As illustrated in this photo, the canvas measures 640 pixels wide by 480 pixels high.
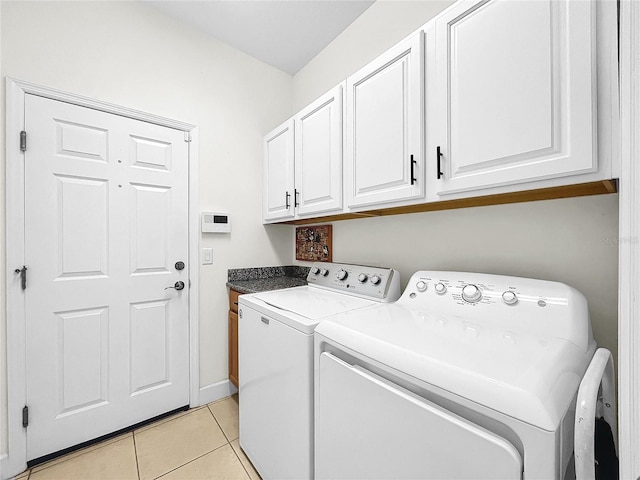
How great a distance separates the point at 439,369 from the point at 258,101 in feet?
8.11

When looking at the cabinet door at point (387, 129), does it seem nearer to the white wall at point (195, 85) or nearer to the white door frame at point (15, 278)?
the white wall at point (195, 85)

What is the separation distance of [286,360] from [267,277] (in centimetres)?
130

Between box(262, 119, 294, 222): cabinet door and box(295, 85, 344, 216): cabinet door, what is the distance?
9 centimetres

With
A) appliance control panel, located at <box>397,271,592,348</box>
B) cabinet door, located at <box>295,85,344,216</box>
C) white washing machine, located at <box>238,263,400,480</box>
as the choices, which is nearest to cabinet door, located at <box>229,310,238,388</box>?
white washing machine, located at <box>238,263,400,480</box>

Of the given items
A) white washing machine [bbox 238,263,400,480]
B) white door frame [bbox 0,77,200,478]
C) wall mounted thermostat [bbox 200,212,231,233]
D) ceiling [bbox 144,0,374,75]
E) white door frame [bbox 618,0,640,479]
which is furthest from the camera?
wall mounted thermostat [bbox 200,212,231,233]

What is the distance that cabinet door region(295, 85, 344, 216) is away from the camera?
162cm

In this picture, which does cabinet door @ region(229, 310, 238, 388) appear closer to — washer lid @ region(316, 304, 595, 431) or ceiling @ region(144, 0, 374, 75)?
washer lid @ region(316, 304, 595, 431)

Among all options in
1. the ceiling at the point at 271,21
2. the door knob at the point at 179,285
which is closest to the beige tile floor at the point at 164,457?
the door knob at the point at 179,285

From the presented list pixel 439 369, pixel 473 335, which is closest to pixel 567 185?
pixel 473 335

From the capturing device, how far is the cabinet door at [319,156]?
162cm

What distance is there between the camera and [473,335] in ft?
2.91

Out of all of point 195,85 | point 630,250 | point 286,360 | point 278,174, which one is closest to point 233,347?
point 286,360

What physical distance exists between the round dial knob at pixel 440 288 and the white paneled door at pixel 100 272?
1.72m

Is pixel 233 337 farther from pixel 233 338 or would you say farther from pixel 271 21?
pixel 271 21
